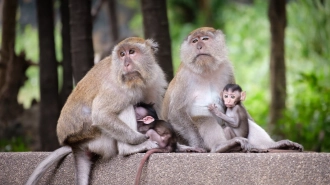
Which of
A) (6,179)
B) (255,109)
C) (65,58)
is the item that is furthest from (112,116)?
(255,109)

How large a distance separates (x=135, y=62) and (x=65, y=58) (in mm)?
3531

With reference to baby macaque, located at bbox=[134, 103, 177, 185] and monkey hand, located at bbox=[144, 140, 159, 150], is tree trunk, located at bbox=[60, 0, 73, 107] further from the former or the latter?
monkey hand, located at bbox=[144, 140, 159, 150]

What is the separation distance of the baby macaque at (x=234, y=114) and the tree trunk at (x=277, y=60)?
479cm

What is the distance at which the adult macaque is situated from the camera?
5.31 m

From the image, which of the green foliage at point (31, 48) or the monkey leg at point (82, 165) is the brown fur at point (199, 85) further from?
the green foliage at point (31, 48)

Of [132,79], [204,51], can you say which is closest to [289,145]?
[204,51]

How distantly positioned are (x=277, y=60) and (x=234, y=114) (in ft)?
16.9

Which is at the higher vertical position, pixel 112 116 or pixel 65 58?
pixel 65 58

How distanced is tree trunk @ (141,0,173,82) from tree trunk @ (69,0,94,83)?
2.32ft

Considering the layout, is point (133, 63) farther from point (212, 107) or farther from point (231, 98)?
point (231, 98)

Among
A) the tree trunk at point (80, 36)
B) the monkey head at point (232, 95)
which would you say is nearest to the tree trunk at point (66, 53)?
the tree trunk at point (80, 36)

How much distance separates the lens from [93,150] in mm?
5383

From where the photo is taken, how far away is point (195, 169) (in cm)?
461

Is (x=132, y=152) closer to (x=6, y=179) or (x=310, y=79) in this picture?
(x=6, y=179)
